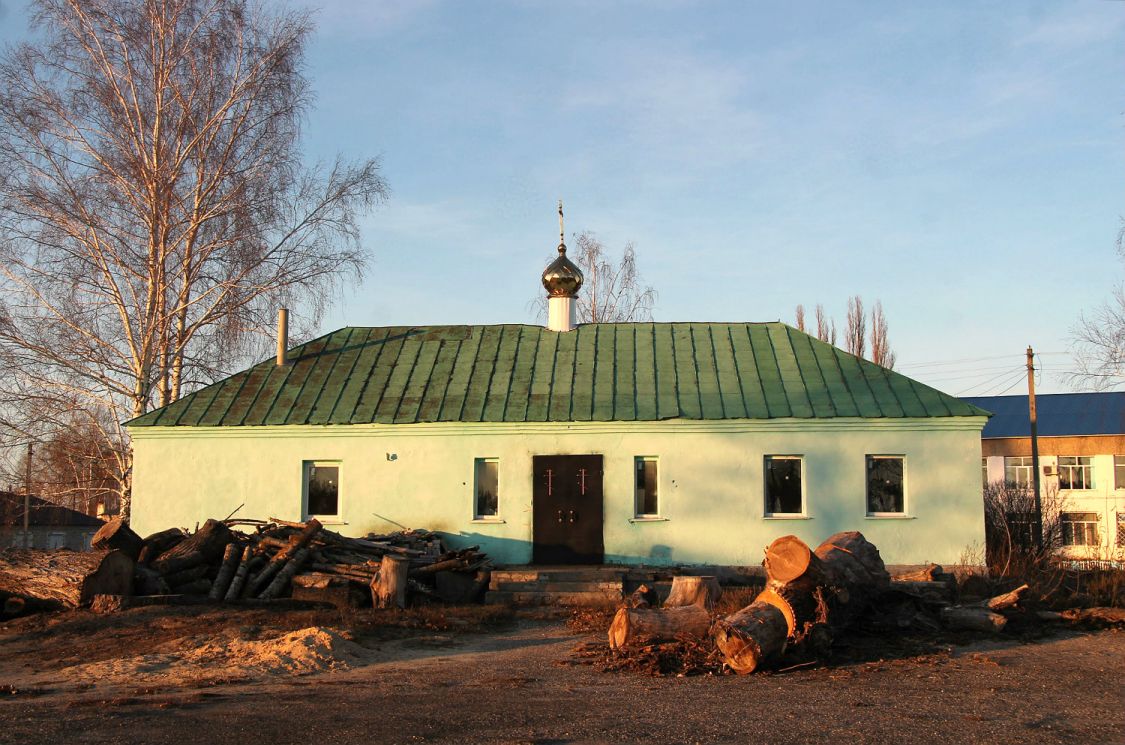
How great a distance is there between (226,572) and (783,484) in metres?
9.62

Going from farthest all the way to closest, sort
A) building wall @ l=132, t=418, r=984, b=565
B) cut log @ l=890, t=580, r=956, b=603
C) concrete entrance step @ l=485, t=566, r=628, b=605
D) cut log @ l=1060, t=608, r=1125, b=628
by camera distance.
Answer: building wall @ l=132, t=418, r=984, b=565 → concrete entrance step @ l=485, t=566, r=628, b=605 → cut log @ l=1060, t=608, r=1125, b=628 → cut log @ l=890, t=580, r=956, b=603

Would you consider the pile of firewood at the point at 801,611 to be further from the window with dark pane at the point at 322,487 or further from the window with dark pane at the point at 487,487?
the window with dark pane at the point at 322,487

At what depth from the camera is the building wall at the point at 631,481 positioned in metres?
18.1

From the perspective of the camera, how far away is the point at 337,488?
A: 63.2 ft

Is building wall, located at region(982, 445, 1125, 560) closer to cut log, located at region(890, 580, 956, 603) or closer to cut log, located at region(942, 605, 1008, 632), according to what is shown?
cut log, located at region(890, 580, 956, 603)

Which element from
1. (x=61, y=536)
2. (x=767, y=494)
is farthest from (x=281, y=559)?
(x=61, y=536)

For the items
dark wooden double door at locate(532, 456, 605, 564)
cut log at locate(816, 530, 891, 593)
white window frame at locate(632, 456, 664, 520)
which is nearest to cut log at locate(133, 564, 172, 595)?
dark wooden double door at locate(532, 456, 605, 564)

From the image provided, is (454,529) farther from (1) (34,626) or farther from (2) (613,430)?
(1) (34,626)

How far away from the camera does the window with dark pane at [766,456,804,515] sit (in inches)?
727

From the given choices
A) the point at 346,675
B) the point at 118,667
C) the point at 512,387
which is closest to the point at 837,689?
the point at 346,675

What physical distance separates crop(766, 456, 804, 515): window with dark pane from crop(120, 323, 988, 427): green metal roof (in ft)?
3.13

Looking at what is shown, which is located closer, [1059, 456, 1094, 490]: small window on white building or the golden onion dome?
the golden onion dome

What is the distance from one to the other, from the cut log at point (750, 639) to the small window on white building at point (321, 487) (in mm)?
10690

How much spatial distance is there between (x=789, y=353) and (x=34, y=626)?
1388 cm
